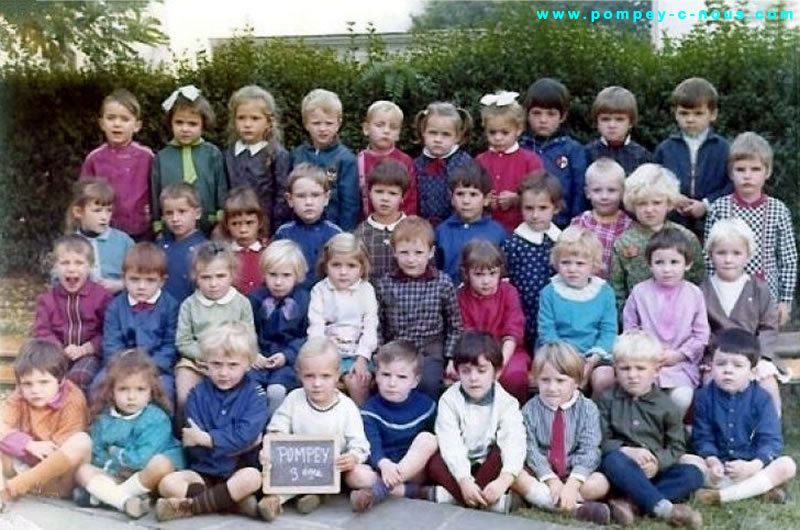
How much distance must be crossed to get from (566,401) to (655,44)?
2.40m

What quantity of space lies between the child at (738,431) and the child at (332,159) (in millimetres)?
1817

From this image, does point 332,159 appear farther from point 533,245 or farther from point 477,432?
point 477,432

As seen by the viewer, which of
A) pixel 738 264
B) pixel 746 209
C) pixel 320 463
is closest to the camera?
pixel 320 463

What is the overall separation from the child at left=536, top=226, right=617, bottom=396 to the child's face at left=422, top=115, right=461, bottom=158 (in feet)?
2.80

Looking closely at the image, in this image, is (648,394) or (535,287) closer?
(648,394)

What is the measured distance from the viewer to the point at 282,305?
4.37m

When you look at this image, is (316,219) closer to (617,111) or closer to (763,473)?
(617,111)

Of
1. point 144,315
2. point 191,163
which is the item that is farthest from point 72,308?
point 191,163

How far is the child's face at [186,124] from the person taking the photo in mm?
4949

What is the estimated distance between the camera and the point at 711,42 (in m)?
5.47

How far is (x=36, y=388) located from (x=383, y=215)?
163cm

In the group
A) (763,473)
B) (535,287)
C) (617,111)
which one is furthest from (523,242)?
(763,473)

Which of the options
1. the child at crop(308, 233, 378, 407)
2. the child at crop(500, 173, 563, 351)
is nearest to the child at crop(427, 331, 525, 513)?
the child at crop(308, 233, 378, 407)

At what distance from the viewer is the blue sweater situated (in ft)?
12.9
